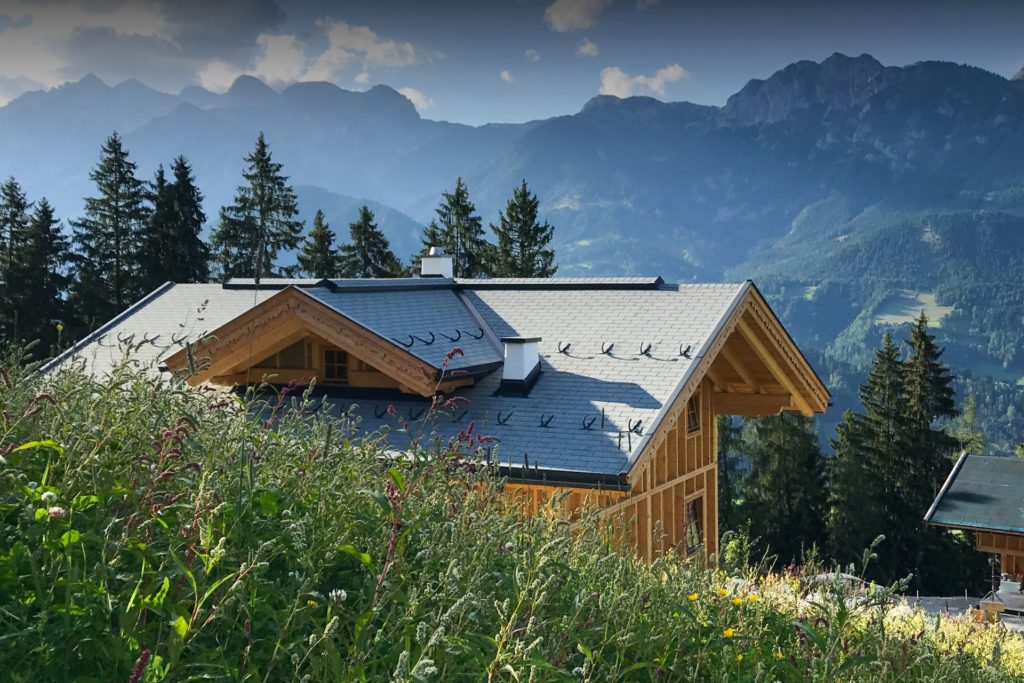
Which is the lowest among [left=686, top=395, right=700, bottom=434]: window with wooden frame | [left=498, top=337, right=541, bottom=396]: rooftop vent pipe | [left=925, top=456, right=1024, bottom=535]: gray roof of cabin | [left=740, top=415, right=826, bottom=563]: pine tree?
[left=740, top=415, right=826, bottom=563]: pine tree

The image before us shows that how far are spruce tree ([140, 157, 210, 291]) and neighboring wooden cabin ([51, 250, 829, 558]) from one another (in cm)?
2154

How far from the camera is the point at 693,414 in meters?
15.6

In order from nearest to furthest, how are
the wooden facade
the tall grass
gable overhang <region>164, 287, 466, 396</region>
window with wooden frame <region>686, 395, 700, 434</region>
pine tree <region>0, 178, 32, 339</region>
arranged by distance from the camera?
the tall grass → the wooden facade → gable overhang <region>164, 287, 466, 396</region> → window with wooden frame <region>686, 395, 700, 434</region> → pine tree <region>0, 178, 32, 339</region>

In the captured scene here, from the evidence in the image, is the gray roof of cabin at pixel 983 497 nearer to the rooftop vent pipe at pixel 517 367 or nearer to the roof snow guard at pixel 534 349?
the roof snow guard at pixel 534 349

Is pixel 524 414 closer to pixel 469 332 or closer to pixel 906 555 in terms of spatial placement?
pixel 469 332

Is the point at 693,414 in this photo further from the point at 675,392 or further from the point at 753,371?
the point at 675,392

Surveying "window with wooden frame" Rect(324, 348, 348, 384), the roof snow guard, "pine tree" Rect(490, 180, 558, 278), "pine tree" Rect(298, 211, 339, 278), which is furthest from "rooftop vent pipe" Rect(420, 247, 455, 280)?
"pine tree" Rect(490, 180, 558, 278)

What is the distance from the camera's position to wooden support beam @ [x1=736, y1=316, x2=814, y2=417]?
47.6 feet

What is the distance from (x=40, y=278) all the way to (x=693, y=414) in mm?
26258

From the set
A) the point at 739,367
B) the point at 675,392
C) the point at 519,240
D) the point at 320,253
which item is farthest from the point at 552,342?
the point at 519,240

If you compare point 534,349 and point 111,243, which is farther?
point 111,243

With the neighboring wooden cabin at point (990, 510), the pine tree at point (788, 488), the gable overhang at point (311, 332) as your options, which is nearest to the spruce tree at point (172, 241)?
the gable overhang at point (311, 332)

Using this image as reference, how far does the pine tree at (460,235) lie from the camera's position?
46.8 meters

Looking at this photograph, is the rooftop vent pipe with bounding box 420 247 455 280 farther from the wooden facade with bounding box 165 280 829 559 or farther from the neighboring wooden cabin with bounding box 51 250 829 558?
the wooden facade with bounding box 165 280 829 559
